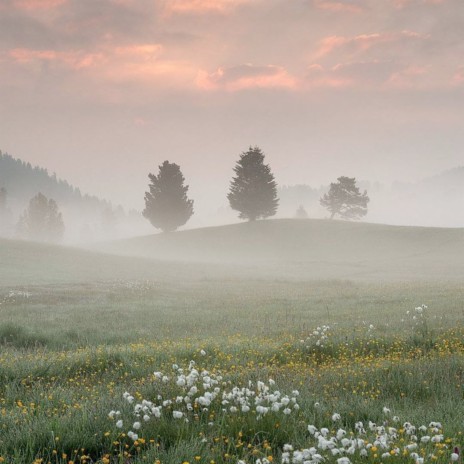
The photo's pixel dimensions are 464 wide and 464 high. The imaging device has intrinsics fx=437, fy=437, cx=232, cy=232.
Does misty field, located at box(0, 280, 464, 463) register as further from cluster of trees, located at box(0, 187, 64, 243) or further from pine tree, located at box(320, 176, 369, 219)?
cluster of trees, located at box(0, 187, 64, 243)

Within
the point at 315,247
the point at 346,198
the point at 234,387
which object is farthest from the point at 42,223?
the point at 234,387

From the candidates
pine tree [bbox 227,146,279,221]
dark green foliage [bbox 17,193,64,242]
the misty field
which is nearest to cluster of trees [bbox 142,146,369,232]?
pine tree [bbox 227,146,279,221]

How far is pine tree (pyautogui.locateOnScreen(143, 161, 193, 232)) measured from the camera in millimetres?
91188

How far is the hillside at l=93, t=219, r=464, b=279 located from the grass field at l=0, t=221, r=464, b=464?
32237 mm

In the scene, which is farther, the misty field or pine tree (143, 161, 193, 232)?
pine tree (143, 161, 193, 232)

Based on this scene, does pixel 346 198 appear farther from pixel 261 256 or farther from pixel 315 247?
pixel 261 256

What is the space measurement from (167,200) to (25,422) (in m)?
87.4

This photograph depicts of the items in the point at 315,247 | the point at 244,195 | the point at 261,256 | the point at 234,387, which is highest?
the point at 244,195

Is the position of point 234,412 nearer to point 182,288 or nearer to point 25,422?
point 25,422

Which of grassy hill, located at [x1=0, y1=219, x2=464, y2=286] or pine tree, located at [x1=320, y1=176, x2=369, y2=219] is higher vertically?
pine tree, located at [x1=320, y1=176, x2=369, y2=219]

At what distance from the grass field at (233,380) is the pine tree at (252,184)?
63.1 meters

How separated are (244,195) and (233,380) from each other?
79.0m

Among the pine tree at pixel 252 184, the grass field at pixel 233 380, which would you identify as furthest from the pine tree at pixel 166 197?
the grass field at pixel 233 380

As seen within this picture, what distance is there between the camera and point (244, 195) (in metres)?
85.4
